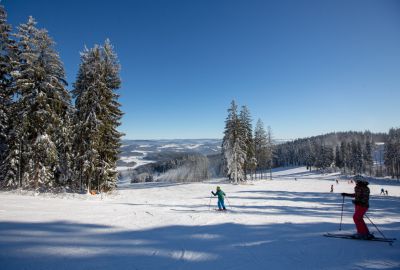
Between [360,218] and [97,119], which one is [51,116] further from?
[360,218]

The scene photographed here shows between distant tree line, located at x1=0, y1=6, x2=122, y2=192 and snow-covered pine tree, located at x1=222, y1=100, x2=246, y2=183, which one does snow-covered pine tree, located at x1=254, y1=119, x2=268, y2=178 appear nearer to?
snow-covered pine tree, located at x1=222, y1=100, x2=246, y2=183

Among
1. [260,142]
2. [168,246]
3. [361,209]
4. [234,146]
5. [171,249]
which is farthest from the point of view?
[260,142]

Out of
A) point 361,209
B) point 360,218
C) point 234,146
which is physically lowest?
point 360,218

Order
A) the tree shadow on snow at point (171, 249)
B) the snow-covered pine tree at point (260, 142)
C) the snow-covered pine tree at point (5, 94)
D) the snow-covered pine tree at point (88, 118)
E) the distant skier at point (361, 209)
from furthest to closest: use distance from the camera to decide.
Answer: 1. the snow-covered pine tree at point (260, 142)
2. the snow-covered pine tree at point (88, 118)
3. the snow-covered pine tree at point (5, 94)
4. the distant skier at point (361, 209)
5. the tree shadow on snow at point (171, 249)

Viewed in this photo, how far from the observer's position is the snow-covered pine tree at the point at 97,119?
2328cm

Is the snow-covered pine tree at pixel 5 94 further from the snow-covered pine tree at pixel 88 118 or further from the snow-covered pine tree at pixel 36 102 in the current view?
the snow-covered pine tree at pixel 88 118

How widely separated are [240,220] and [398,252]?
239 inches

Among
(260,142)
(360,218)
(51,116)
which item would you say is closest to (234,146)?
(260,142)

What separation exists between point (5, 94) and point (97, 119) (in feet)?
26.0

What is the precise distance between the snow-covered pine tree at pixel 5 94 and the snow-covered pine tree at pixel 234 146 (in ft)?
118

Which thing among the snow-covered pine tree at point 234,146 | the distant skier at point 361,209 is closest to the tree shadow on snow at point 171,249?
the distant skier at point 361,209

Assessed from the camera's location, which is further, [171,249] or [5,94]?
[5,94]

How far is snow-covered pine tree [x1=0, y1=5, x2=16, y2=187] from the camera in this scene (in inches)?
778

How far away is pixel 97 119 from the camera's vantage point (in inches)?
922
